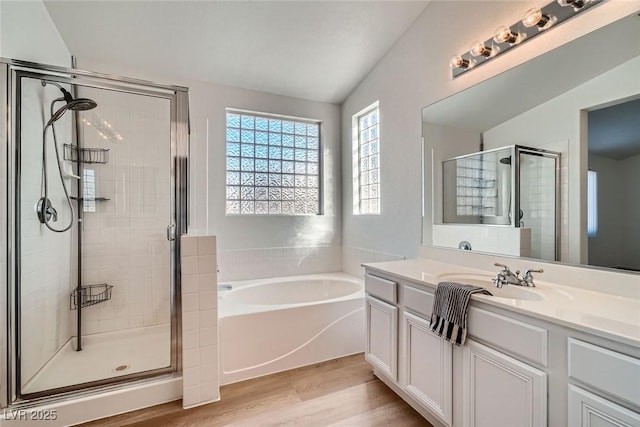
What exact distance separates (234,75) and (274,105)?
53 cm

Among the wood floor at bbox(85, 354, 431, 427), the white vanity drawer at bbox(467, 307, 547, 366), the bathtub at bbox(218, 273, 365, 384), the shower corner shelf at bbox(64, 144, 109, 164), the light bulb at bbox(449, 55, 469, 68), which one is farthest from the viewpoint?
the shower corner shelf at bbox(64, 144, 109, 164)

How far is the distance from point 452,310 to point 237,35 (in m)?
2.61

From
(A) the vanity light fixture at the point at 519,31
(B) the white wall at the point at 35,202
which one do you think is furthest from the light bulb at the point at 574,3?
(B) the white wall at the point at 35,202

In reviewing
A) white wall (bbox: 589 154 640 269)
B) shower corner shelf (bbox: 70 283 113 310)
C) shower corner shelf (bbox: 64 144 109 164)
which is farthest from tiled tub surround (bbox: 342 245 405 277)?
shower corner shelf (bbox: 64 144 109 164)

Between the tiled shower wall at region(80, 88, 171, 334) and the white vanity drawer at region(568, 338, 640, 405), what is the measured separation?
8.48 feet

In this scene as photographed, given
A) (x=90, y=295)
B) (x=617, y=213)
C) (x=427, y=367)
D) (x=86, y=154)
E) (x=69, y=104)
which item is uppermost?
(x=69, y=104)

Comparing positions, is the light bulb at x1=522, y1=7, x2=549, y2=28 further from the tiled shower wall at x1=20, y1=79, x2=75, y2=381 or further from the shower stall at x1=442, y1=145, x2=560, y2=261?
the tiled shower wall at x1=20, y1=79, x2=75, y2=381

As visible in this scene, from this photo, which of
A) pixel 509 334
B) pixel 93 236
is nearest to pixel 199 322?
pixel 93 236

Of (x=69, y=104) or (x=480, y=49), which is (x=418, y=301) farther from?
(x=69, y=104)

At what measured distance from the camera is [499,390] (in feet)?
3.94

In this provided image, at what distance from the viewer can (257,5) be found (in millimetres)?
2168

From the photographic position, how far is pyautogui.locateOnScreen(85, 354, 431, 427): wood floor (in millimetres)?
1663

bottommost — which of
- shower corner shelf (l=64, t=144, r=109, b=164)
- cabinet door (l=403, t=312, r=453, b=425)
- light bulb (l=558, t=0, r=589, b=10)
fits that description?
cabinet door (l=403, t=312, r=453, b=425)

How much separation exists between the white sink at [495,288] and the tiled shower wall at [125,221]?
2235 mm
